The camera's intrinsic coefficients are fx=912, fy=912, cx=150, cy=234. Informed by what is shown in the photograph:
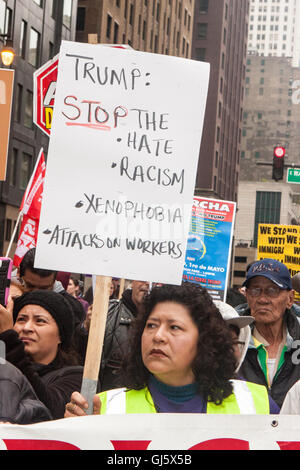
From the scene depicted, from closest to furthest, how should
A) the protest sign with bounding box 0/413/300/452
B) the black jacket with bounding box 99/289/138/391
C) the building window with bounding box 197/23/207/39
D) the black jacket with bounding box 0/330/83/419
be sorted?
the protest sign with bounding box 0/413/300/452 < the black jacket with bounding box 0/330/83/419 < the black jacket with bounding box 99/289/138/391 < the building window with bounding box 197/23/207/39

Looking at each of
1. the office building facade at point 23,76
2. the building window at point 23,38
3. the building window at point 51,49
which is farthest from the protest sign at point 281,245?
the building window at point 51,49

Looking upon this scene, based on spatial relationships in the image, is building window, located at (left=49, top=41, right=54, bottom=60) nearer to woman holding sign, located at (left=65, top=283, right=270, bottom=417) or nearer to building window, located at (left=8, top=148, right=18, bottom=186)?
building window, located at (left=8, top=148, right=18, bottom=186)

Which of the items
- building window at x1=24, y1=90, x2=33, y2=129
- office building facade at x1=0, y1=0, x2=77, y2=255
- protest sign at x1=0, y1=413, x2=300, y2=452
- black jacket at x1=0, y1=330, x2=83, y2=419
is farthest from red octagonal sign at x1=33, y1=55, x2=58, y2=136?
building window at x1=24, y1=90, x2=33, y2=129

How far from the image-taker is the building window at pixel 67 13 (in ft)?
128

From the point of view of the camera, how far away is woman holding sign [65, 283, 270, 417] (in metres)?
3.45

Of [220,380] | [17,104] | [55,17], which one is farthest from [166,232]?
[55,17]

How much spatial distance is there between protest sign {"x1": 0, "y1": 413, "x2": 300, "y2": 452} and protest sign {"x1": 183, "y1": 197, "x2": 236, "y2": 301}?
4.47m

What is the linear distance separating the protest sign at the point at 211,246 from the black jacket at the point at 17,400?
441 centimetres

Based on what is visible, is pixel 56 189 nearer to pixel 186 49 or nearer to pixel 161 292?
pixel 161 292

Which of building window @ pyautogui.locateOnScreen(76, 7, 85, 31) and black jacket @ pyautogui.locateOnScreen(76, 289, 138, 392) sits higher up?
building window @ pyautogui.locateOnScreen(76, 7, 85, 31)

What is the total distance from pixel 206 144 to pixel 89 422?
307 ft

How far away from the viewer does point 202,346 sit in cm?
356

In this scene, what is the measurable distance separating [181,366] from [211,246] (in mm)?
4477

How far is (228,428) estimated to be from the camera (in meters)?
3.21
